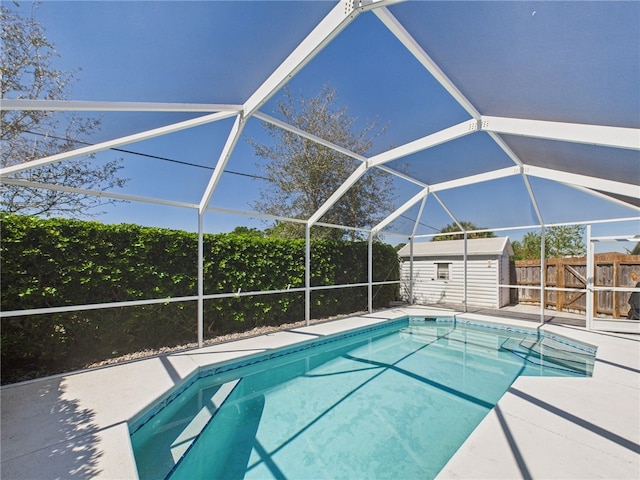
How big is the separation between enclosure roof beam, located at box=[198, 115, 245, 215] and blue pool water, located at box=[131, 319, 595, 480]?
9.94 ft

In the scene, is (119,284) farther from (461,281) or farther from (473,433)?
(461,281)

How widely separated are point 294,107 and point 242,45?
2.46 metres

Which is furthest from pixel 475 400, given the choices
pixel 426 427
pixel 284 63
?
pixel 284 63

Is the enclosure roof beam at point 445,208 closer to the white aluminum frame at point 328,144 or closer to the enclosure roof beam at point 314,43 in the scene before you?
the white aluminum frame at point 328,144

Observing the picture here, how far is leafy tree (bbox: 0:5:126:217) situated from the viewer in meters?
3.84

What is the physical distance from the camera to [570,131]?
128 inches

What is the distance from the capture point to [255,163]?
6715 mm

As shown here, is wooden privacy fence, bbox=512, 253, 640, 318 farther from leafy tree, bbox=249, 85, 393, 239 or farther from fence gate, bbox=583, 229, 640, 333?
leafy tree, bbox=249, 85, 393, 239

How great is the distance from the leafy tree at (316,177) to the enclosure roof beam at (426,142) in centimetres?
39

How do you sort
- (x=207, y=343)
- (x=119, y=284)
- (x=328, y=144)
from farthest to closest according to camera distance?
(x=207, y=343) < (x=119, y=284) < (x=328, y=144)

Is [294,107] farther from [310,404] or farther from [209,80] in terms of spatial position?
[310,404]

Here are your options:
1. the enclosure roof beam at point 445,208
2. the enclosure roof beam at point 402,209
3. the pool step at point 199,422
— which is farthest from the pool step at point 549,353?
the pool step at point 199,422

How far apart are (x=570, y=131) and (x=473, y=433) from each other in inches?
140

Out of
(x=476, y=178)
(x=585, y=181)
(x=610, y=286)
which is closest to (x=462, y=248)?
(x=610, y=286)
